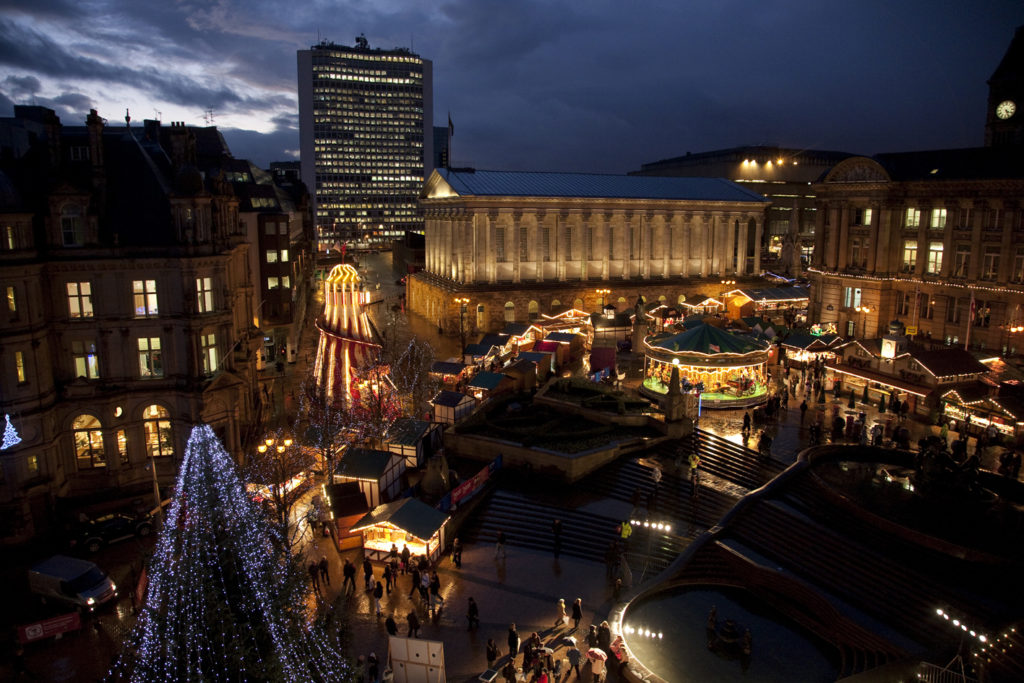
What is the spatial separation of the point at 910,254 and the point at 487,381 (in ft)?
134

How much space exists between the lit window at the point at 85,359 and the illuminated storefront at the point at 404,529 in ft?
48.4

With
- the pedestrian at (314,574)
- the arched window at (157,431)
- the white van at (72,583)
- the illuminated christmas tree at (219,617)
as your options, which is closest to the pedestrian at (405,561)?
the pedestrian at (314,574)

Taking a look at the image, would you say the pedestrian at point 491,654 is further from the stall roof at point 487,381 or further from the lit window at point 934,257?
the lit window at point 934,257

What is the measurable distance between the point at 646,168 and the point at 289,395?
138m

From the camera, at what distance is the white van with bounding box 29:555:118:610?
22812 mm

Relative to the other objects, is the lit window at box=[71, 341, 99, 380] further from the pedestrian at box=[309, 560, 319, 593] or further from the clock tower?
the clock tower

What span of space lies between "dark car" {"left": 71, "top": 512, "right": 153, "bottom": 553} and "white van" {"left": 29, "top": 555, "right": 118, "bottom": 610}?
304 centimetres

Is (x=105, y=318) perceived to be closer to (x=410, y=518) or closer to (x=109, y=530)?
(x=109, y=530)

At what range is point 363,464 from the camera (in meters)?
29.8

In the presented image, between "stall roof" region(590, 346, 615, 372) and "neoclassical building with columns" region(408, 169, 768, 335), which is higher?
"neoclassical building with columns" region(408, 169, 768, 335)

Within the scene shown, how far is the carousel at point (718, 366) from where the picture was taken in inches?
1681

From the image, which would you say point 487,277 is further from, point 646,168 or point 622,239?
point 646,168

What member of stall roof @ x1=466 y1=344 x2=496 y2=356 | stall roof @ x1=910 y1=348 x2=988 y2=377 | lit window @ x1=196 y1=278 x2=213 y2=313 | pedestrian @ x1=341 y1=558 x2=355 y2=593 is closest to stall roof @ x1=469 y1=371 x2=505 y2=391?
stall roof @ x1=466 y1=344 x2=496 y2=356

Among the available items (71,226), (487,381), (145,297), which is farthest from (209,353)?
(487,381)
